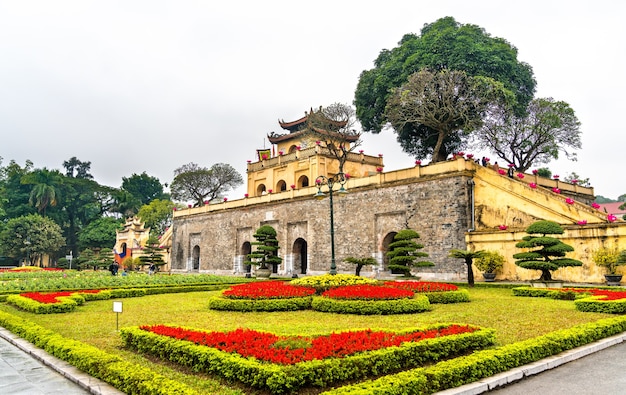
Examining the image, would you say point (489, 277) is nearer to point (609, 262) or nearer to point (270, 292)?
point (609, 262)

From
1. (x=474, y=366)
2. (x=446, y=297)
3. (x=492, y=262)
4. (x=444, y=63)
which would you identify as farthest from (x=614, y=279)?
(x=444, y=63)

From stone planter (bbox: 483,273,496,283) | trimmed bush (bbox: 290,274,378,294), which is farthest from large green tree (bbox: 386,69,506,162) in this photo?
trimmed bush (bbox: 290,274,378,294)

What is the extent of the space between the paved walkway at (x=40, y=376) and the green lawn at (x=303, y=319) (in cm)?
73

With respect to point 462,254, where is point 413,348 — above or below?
below

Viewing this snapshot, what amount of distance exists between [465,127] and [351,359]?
80.5ft

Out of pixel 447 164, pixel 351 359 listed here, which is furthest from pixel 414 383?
pixel 447 164

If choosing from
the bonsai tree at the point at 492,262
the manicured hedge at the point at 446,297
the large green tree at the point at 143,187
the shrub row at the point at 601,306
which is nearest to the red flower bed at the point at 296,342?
the shrub row at the point at 601,306

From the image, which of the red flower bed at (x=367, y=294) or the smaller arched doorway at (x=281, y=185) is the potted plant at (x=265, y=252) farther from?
the red flower bed at (x=367, y=294)

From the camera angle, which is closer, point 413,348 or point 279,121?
point 413,348

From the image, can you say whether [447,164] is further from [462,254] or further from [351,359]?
[351,359]

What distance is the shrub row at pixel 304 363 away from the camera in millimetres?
4785

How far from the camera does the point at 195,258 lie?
40.5 m

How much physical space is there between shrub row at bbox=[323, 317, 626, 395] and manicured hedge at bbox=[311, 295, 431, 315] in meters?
3.82

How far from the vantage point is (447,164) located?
22500mm
